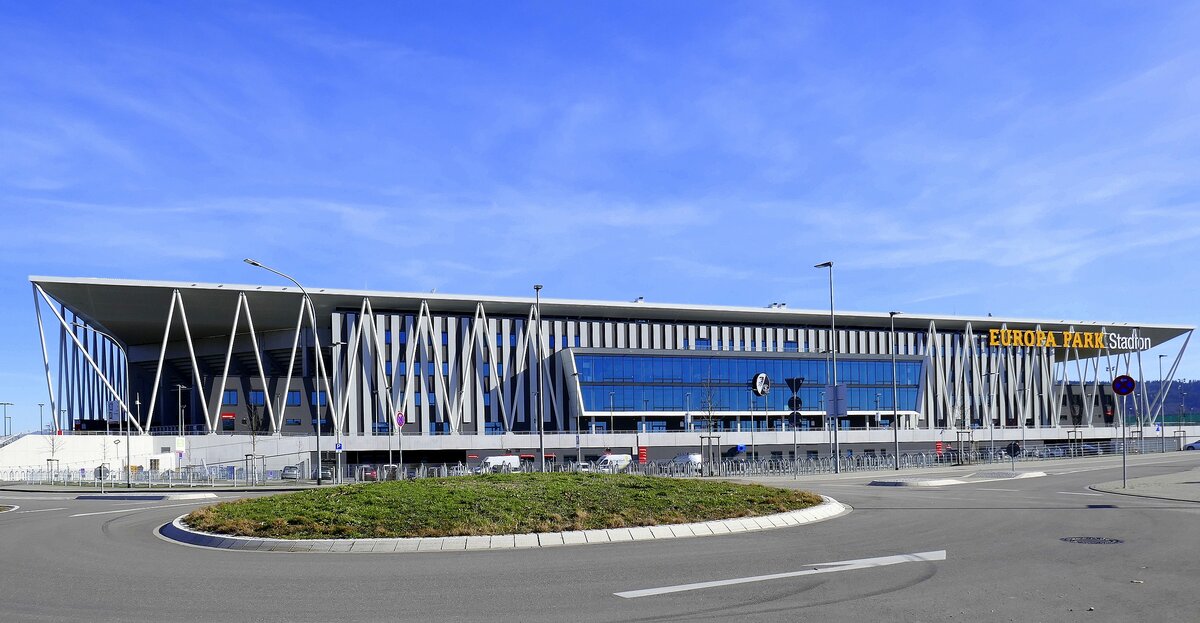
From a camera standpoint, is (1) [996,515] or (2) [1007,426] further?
(2) [1007,426]

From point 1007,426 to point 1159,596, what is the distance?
102m

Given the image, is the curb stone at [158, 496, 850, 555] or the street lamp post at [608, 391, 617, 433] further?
the street lamp post at [608, 391, 617, 433]

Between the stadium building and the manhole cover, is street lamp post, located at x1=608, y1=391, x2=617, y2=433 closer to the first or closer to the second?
the stadium building

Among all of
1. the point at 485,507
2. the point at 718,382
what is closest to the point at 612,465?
the point at 485,507

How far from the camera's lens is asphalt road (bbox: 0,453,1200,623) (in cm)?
944

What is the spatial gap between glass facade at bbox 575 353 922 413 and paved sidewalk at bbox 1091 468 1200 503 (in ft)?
177

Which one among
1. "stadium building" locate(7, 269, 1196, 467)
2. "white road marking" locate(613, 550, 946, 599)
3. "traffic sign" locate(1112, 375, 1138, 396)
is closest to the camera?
"white road marking" locate(613, 550, 946, 599)

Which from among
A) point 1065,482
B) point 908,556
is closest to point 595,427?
point 1065,482

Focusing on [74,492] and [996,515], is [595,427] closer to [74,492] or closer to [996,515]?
[74,492]

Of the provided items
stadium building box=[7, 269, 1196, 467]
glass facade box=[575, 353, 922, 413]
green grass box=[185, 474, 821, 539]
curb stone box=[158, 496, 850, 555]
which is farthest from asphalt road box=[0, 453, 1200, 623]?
glass facade box=[575, 353, 922, 413]

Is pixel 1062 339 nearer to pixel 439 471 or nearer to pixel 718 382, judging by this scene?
pixel 718 382

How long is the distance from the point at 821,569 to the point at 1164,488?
19.9 m

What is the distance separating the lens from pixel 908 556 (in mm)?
13000

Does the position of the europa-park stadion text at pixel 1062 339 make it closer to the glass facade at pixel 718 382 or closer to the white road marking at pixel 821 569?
the glass facade at pixel 718 382
